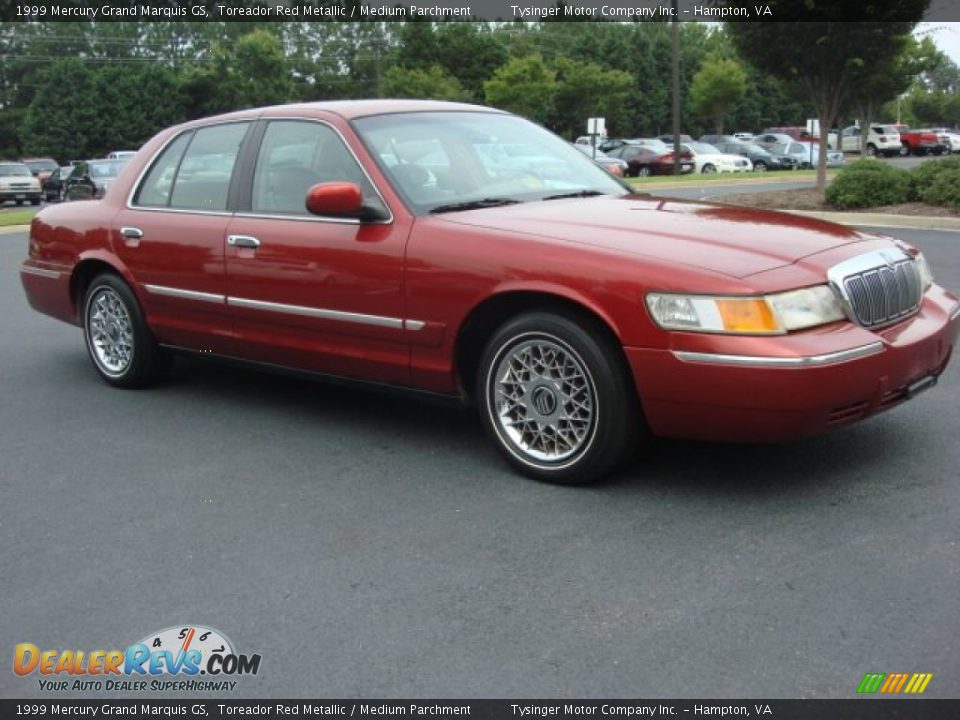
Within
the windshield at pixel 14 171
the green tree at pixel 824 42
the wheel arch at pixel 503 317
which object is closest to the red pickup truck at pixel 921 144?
the green tree at pixel 824 42

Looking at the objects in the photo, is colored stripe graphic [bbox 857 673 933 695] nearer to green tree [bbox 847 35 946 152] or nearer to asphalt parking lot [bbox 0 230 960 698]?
asphalt parking lot [bbox 0 230 960 698]

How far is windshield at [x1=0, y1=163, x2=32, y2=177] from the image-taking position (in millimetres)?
35594

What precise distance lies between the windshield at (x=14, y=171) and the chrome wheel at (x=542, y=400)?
115ft

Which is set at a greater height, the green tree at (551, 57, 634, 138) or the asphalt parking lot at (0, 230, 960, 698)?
the green tree at (551, 57, 634, 138)

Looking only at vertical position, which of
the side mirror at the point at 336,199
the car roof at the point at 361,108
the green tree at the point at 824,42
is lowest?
the side mirror at the point at 336,199

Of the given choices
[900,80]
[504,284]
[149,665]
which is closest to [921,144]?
[900,80]

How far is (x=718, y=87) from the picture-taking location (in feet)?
205

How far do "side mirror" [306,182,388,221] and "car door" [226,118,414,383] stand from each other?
13 cm

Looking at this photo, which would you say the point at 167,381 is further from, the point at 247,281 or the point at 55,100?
the point at 55,100

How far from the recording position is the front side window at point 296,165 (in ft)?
17.1

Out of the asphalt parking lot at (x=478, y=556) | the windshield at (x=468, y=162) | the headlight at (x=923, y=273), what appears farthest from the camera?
the windshield at (x=468, y=162)

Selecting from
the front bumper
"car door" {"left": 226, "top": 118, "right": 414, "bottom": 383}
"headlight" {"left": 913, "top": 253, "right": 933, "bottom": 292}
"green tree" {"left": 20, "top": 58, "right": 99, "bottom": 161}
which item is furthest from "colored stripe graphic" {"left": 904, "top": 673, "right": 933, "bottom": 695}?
"green tree" {"left": 20, "top": 58, "right": 99, "bottom": 161}

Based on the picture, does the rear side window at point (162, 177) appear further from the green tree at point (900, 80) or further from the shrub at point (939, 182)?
the green tree at point (900, 80)
